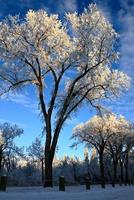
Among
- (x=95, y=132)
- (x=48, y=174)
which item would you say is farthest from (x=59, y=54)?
(x=95, y=132)

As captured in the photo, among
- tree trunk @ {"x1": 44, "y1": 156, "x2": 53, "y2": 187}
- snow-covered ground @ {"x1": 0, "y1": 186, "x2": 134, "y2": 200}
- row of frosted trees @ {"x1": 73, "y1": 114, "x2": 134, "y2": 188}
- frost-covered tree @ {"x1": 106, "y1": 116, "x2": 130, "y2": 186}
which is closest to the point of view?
snow-covered ground @ {"x1": 0, "y1": 186, "x2": 134, "y2": 200}

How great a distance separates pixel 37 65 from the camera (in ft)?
102

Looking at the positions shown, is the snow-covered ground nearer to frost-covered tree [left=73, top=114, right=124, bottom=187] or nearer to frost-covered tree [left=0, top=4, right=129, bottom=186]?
frost-covered tree [left=0, top=4, right=129, bottom=186]

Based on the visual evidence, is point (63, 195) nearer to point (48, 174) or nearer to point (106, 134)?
point (48, 174)

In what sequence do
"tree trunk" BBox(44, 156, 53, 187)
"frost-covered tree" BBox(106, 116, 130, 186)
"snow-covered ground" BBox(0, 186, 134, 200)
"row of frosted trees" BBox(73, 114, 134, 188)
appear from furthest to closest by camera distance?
1. "frost-covered tree" BBox(106, 116, 130, 186)
2. "row of frosted trees" BBox(73, 114, 134, 188)
3. "tree trunk" BBox(44, 156, 53, 187)
4. "snow-covered ground" BBox(0, 186, 134, 200)

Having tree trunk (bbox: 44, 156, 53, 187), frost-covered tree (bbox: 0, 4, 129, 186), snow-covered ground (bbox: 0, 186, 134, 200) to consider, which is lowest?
snow-covered ground (bbox: 0, 186, 134, 200)

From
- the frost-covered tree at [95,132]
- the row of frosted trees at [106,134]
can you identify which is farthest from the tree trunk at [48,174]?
the frost-covered tree at [95,132]

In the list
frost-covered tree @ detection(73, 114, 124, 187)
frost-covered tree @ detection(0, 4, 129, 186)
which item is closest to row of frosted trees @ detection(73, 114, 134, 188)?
frost-covered tree @ detection(73, 114, 124, 187)

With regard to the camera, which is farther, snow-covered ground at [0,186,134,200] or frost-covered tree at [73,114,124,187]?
frost-covered tree at [73,114,124,187]

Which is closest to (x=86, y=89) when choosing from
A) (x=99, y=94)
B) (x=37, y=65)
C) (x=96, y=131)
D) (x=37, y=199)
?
(x=99, y=94)

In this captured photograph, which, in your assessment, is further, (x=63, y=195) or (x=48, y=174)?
(x=48, y=174)

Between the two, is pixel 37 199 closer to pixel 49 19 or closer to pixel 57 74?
pixel 57 74

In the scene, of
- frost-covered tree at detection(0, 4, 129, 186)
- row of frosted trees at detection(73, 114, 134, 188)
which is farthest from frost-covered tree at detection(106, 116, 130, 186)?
frost-covered tree at detection(0, 4, 129, 186)

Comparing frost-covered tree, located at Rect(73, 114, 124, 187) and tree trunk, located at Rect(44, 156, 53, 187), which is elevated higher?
frost-covered tree, located at Rect(73, 114, 124, 187)
